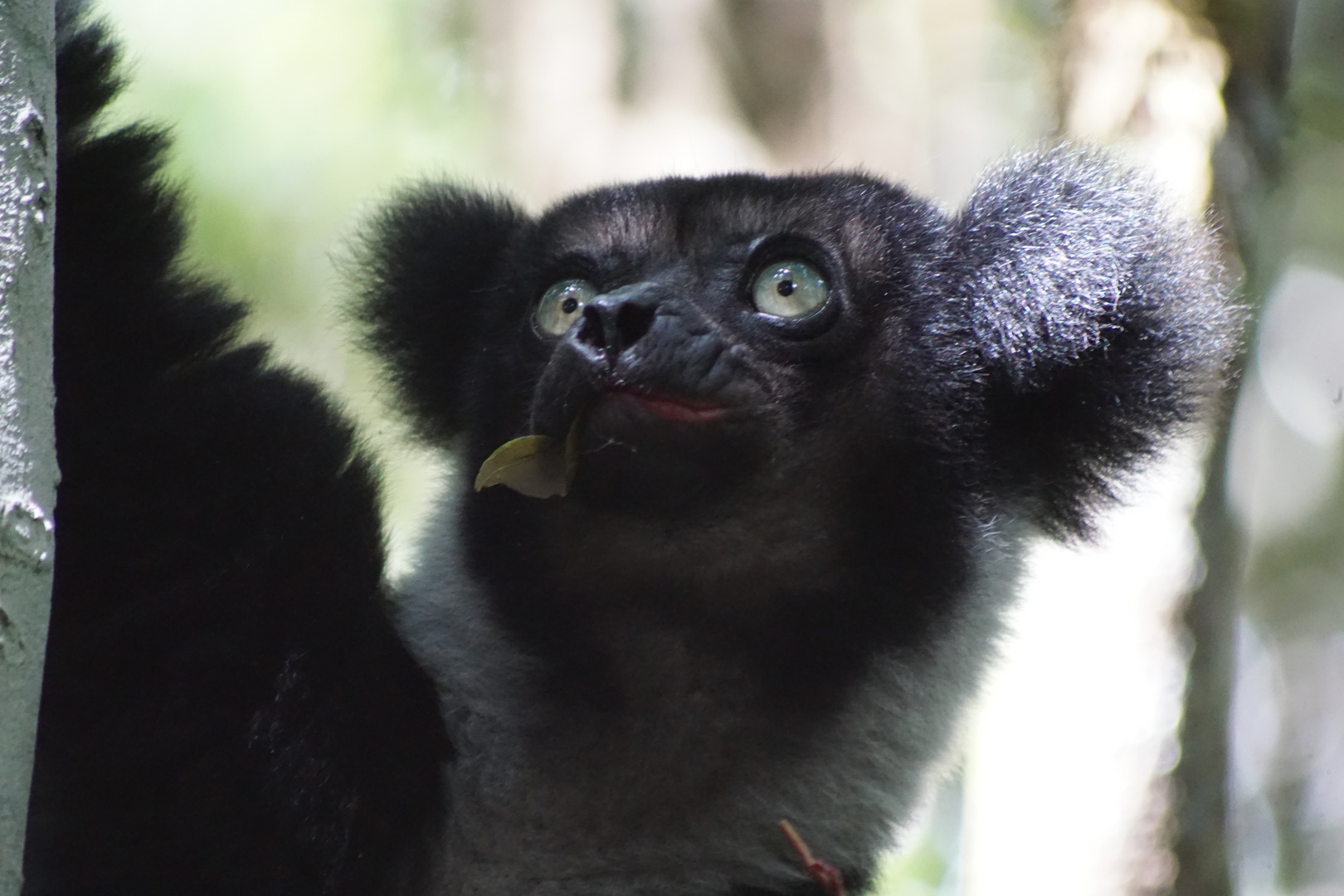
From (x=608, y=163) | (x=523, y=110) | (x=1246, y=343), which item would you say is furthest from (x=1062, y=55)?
(x=523, y=110)

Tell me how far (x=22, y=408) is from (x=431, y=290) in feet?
8.19

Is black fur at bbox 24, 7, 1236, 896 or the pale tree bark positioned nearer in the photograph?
the pale tree bark

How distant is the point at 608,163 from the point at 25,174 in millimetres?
6016

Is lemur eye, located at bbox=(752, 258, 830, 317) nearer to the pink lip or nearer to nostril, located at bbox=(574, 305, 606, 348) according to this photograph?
the pink lip

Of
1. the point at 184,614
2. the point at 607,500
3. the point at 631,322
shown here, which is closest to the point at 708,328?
the point at 631,322

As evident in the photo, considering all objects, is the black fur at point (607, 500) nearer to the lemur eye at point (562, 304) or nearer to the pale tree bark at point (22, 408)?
the lemur eye at point (562, 304)

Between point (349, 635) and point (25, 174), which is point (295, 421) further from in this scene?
point (25, 174)

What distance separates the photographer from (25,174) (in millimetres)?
2166

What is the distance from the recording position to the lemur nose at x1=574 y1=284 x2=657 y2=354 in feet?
11.7

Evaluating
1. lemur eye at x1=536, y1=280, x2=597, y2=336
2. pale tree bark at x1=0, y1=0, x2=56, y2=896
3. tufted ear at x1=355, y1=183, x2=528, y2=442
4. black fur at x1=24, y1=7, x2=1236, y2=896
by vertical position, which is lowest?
pale tree bark at x1=0, y1=0, x2=56, y2=896

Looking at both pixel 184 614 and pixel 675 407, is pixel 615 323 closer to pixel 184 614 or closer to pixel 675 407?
pixel 675 407

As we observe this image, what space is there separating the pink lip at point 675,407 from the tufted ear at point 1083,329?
766mm

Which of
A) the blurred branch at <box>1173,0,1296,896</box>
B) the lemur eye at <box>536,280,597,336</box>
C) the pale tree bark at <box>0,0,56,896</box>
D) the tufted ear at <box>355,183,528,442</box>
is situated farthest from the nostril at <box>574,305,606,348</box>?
the blurred branch at <box>1173,0,1296,896</box>

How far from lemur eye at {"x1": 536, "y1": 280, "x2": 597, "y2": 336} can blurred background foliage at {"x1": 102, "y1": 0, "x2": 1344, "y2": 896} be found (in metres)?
0.55
